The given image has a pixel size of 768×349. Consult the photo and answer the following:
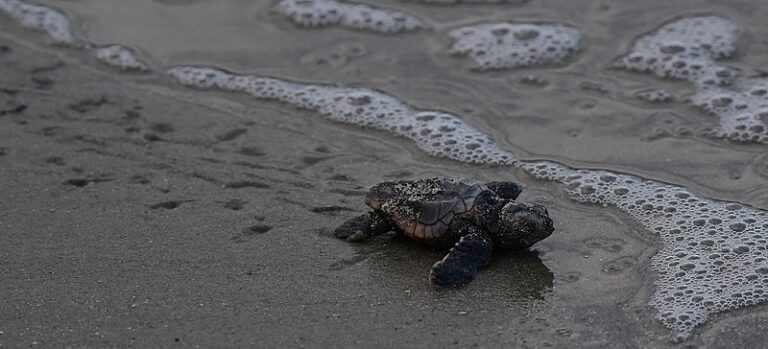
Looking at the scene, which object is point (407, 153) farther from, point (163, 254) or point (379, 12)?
point (379, 12)

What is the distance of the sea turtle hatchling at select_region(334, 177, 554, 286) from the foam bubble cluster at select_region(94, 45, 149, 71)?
2.28 meters

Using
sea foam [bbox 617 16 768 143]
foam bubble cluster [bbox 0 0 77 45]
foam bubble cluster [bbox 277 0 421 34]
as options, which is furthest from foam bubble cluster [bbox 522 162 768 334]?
foam bubble cluster [bbox 0 0 77 45]

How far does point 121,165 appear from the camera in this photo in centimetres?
455

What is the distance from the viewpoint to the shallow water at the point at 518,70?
4660 mm

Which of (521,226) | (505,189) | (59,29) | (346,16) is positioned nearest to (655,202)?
(505,189)

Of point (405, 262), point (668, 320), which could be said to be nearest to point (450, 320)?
point (405, 262)

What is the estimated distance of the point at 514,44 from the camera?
583cm

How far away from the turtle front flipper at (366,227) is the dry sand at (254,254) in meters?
0.04

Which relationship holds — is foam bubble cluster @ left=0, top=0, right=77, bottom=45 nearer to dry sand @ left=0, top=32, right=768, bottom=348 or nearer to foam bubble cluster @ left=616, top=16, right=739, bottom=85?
dry sand @ left=0, top=32, right=768, bottom=348

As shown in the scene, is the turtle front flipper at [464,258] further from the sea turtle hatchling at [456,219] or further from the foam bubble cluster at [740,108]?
the foam bubble cluster at [740,108]

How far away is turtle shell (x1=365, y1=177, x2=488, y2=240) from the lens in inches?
148

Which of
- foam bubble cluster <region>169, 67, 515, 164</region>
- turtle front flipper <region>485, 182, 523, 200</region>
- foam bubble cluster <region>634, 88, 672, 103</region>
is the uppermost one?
foam bubble cluster <region>634, 88, 672, 103</region>

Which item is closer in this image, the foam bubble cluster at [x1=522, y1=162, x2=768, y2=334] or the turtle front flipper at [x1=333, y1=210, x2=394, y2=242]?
the foam bubble cluster at [x1=522, y1=162, x2=768, y2=334]

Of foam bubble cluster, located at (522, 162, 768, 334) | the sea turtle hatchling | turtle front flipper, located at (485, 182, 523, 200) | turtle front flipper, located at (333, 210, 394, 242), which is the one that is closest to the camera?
foam bubble cluster, located at (522, 162, 768, 334)
